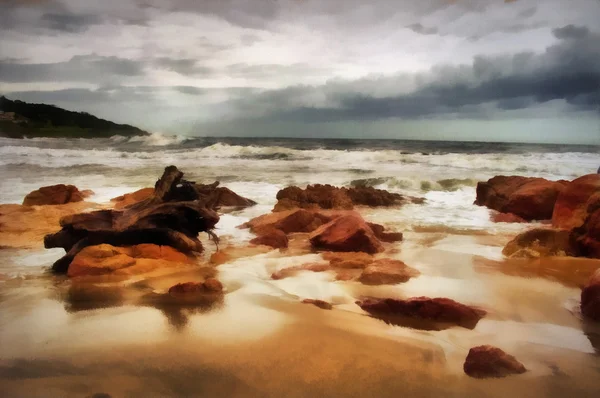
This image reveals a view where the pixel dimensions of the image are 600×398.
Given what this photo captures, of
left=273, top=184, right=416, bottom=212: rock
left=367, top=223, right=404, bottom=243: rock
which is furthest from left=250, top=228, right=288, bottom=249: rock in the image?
left=367, top=223, right=404, bottom=243: rock

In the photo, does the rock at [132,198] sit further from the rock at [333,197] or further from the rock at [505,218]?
the rock at [505,218]

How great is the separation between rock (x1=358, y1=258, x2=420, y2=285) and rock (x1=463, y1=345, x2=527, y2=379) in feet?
2.04

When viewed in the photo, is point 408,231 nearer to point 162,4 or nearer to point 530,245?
point 530,245

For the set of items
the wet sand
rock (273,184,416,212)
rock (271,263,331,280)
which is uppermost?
rock (273,184,416,212)

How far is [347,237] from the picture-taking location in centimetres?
251

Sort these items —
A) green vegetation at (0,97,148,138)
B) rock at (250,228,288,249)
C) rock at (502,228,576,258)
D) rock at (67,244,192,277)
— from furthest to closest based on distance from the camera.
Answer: rock at (250,228,288,249) → green vegetation at (0,97,148,138) → rock at (502,228,576,258) → rock at (67,244,192,277)

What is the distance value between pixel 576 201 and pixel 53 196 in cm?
313

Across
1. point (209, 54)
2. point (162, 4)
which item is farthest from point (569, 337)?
point (162, 4)

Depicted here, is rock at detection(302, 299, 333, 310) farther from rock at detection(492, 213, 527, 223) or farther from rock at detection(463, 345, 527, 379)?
rock at detection(492, 213, 527, 223)

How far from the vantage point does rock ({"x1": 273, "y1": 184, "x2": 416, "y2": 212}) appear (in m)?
2.99

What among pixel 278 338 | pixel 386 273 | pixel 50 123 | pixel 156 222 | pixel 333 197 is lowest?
pixel 278 338

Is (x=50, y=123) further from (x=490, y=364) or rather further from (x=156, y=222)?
(x=490, y=364)

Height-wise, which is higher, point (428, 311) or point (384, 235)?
point (384, 235)

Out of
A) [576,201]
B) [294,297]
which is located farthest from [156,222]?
[576,201]
